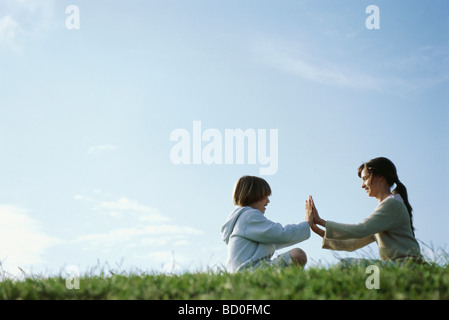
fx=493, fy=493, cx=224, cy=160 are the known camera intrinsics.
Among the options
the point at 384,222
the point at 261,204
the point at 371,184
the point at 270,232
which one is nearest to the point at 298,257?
the point at 270,232

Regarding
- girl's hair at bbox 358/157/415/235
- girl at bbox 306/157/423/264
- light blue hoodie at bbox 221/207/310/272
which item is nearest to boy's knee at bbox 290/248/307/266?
light blue hoodie at bbox 221/207/310/272

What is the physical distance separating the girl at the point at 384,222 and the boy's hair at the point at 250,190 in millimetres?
715

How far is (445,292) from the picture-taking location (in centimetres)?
513

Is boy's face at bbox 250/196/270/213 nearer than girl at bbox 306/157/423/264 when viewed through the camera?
No

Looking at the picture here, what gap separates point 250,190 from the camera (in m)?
7.27

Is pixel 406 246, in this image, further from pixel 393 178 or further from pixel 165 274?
pixel 165 274

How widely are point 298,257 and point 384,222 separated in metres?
1.28

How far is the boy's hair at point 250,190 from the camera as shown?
727 cm

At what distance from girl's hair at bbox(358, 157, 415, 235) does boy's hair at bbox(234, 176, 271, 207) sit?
1.54 metres

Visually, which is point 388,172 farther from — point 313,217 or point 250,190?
point 250,190

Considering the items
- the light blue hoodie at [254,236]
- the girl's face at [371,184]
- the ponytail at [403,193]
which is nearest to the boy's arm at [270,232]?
the light blue hoodie at [254,236]

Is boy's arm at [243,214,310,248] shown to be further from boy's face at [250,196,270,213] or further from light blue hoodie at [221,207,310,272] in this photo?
boy's face at [250,196,270,213]

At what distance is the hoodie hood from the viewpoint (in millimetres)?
7191
